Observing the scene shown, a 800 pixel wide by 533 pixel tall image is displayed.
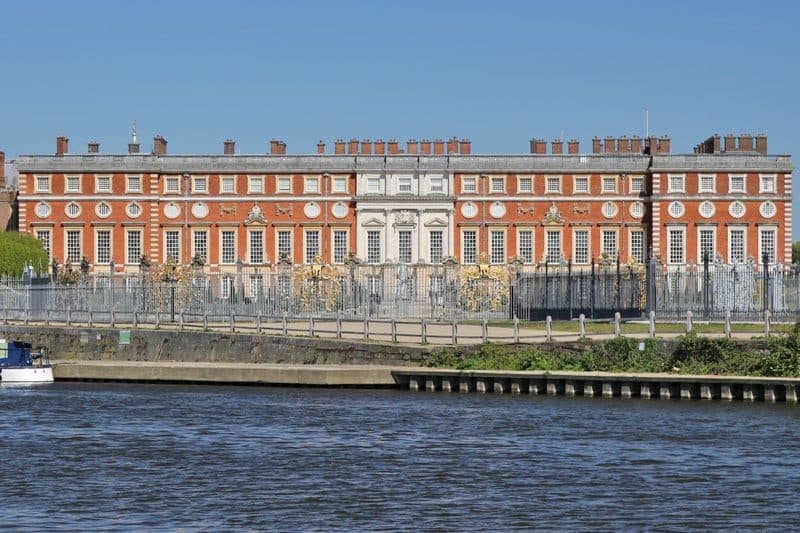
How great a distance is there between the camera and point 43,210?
8412cm

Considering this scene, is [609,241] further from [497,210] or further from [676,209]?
[497,210]

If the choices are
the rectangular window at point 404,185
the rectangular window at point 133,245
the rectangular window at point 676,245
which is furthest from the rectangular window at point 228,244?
the rectangular window at point 676,245

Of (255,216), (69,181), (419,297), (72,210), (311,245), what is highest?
(69,181)

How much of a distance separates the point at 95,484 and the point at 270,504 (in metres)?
3.22

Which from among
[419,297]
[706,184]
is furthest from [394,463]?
[706,184]

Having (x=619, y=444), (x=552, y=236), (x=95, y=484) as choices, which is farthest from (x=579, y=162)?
(x=95, y=484)

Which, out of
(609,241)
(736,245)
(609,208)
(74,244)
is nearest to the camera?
(736,245)

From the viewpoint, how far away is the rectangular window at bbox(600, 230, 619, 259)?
83.8 m

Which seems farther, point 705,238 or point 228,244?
point 228,244

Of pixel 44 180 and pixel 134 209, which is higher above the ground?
pixel 44 180

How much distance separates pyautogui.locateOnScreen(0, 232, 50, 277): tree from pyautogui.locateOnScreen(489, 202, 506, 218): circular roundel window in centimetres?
2152

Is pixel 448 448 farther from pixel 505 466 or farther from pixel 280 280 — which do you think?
A: pixel 280 280

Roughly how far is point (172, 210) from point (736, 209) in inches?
1081

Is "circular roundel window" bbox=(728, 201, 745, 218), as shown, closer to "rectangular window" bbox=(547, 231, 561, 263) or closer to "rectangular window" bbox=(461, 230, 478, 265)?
"rectangular window" bbox=(547, 231, 561, 263)
